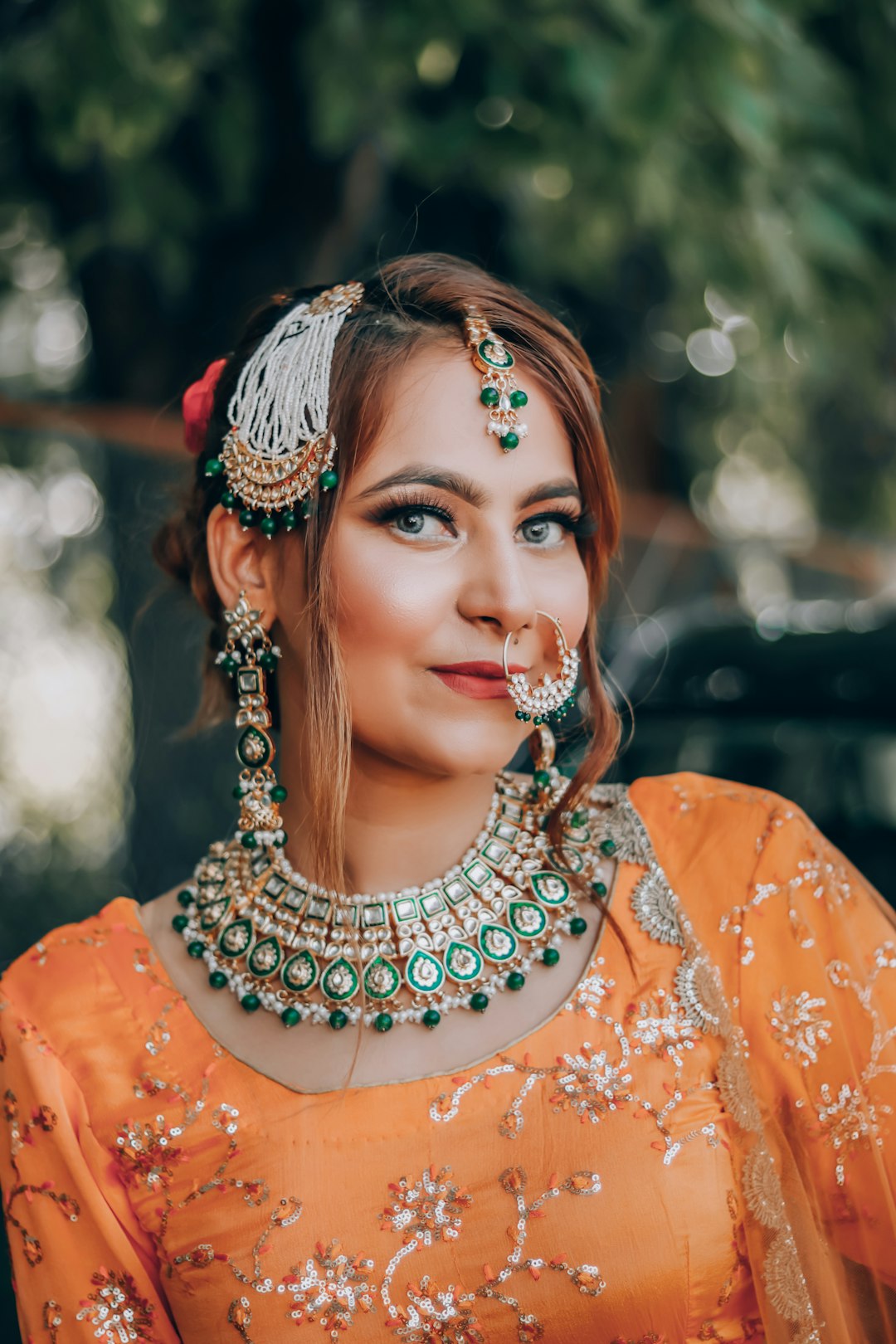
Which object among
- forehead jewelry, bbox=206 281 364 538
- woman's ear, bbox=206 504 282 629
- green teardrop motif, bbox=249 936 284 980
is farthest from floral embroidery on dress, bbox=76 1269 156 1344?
forehead jewelry, bbox=206 281 364 538

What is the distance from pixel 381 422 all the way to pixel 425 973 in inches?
28.9

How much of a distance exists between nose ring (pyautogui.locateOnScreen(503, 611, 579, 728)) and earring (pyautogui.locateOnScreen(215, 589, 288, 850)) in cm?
38

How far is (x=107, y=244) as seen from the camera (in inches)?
118

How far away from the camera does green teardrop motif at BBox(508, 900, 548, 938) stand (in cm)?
172

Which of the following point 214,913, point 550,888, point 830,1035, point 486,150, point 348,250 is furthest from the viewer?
point 348,250

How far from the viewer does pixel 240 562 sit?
1.82 meters

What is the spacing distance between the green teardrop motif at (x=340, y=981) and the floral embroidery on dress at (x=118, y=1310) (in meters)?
0.48

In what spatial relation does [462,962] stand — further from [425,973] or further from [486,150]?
[486,150]

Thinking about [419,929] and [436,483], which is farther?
[419,929]

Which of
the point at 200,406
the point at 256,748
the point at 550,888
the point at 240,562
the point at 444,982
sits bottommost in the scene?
the point at 444,982

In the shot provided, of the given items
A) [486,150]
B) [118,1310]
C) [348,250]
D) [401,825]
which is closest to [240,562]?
[401,825]

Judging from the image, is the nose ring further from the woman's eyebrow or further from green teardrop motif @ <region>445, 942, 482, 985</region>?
green teardrop motif @ <region>445, 942, 482, 985</region>

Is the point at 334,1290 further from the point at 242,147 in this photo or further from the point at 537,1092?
the point at 242,147

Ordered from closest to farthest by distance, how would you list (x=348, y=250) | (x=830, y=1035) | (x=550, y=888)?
1. (x=830, y=1035)
2. (x=550, y=888)
3. (x=348, y=250)
